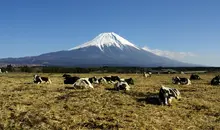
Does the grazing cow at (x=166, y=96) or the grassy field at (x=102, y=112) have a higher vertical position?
the grazing cow at (x=166, y=96)

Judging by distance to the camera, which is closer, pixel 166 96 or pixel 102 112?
pixel 102 112

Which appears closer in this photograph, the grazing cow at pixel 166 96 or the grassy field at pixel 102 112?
the grassy field at pixel 102 112

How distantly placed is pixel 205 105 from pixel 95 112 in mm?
7508

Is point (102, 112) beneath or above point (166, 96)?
beneath

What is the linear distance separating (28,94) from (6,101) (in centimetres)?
350

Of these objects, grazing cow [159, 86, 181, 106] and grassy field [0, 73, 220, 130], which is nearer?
grassy field [0, 73, 220, 130]

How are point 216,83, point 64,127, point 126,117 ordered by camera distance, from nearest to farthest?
point 64,127 < point 126,117 < point 216,83

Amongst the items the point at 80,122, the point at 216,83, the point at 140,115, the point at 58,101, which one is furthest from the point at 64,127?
the point at 216,83

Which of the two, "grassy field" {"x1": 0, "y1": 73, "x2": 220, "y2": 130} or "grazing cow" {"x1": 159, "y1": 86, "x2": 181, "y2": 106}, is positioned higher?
"grazing cow" {"x1": 159, "y1": 86, "x2": 181, "y2": 106}

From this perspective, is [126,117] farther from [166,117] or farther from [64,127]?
[64,127]

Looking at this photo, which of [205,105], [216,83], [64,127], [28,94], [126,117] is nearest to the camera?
[64,127]

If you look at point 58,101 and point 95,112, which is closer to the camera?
point 95,112

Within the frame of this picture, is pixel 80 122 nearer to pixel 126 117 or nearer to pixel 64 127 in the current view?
pixel 64 127

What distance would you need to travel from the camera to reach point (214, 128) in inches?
685
